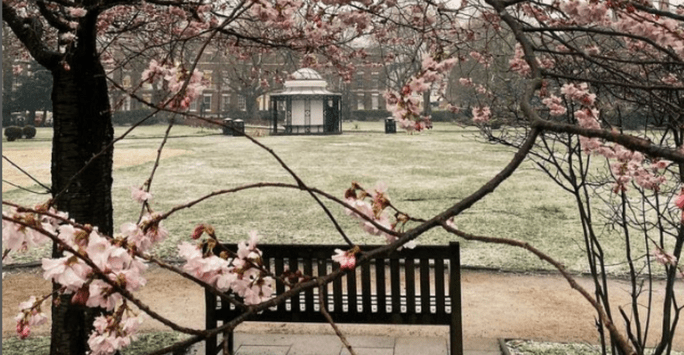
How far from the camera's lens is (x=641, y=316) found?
516 centimetres

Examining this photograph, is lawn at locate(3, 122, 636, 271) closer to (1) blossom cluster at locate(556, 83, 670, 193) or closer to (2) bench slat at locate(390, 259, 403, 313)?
(1) blossom cluster at locate(556, 83, 670, 193)

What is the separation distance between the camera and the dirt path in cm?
471

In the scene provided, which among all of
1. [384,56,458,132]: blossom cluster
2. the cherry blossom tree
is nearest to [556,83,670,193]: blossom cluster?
the cherry blossom tree

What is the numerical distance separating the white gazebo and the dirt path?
25394 mm

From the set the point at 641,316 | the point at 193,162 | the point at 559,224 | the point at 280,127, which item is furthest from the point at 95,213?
the point at 280,127

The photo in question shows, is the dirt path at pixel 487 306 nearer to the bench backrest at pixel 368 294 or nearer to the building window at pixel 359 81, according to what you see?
the bench backrest at pixel 368 294

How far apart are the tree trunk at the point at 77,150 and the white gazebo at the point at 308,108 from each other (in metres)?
27.8

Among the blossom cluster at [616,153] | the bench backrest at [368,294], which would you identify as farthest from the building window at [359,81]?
the bench backrest at [368,294]

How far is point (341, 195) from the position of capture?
1102 centimetres


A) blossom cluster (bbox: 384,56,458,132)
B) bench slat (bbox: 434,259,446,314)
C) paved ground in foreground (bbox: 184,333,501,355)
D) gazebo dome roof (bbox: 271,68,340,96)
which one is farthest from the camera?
gazebo dome roof (bbox: 271,68,340,96)

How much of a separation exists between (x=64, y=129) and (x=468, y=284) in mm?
4139

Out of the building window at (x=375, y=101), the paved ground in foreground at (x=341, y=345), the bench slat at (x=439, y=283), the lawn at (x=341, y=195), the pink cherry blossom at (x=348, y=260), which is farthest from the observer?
the building window at (x=375, y=101)

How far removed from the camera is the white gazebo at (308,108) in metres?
31.5

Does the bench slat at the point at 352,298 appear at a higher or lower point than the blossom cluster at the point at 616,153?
lower
